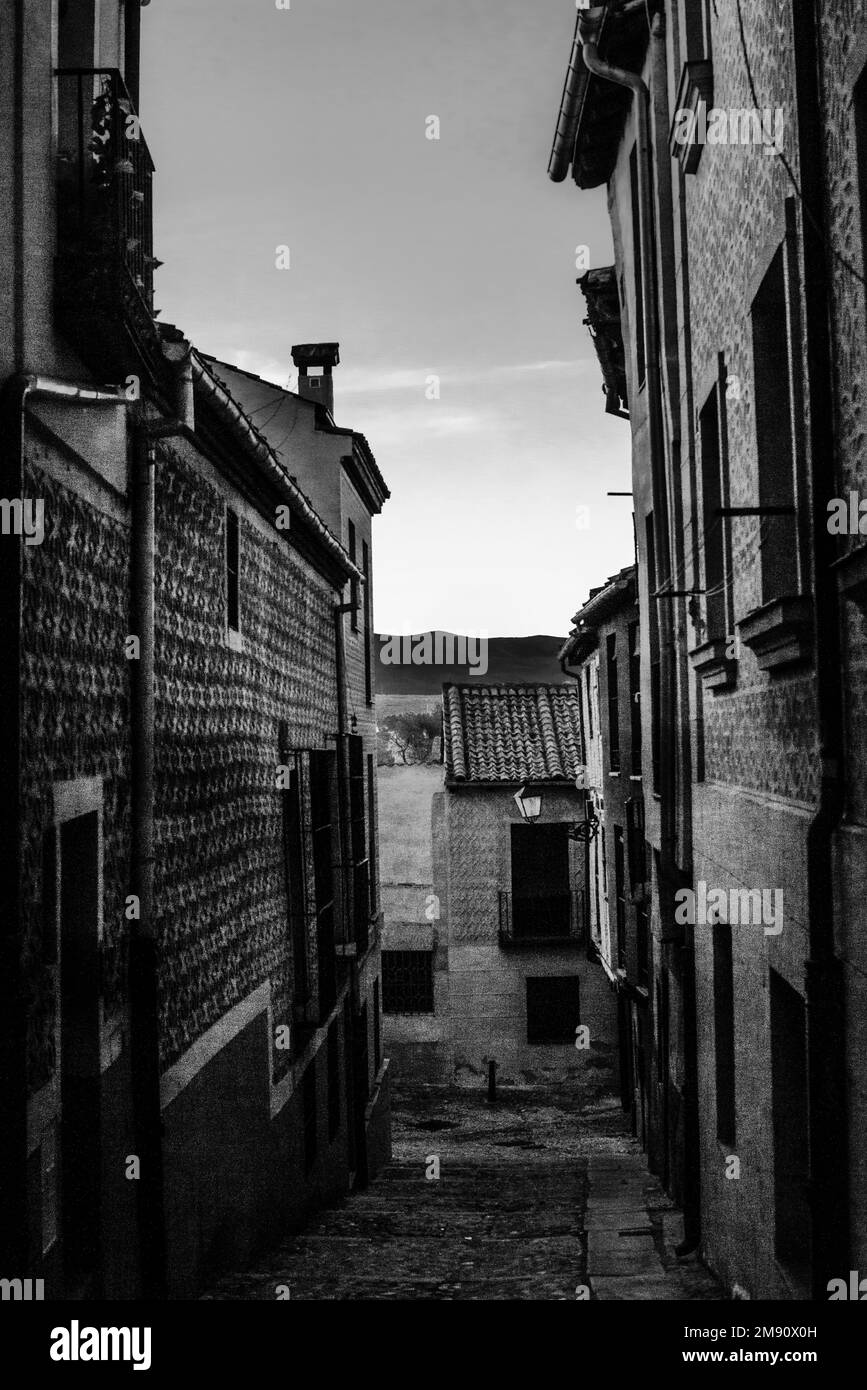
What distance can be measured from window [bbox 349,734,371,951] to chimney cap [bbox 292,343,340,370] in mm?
6241

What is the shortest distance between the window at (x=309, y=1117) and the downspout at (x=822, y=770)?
24.8 ft

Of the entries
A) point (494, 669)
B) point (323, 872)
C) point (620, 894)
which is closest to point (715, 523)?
point (323, 872)

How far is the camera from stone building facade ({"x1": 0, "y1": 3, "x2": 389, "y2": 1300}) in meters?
5.29

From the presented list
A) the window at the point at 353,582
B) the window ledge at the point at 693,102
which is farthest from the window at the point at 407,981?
the window ledge at the point at 693,102

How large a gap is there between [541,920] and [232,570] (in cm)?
1557

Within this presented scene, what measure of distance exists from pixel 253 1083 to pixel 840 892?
232 inches

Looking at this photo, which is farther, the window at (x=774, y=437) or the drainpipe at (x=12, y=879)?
the window at (x=774, y=437)

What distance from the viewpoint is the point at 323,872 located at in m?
12.8

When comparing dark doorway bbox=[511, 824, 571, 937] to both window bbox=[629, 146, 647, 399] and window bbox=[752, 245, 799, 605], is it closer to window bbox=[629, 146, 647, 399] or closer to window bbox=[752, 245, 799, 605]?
window bbox=[629, 146, 647, 399]

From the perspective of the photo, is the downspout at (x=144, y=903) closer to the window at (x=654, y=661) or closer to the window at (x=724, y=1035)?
the window at (x=724, y=1035)

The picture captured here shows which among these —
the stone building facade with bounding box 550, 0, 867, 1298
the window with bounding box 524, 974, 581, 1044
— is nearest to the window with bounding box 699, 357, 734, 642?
the stone building facade with bounding box 550, 0, 867, 1298

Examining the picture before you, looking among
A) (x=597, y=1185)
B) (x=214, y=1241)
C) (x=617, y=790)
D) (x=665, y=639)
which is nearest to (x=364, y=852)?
(x=617, y=790)

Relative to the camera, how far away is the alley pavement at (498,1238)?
312 inches

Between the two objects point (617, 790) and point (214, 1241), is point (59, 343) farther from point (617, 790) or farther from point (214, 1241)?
point (617, 790)
